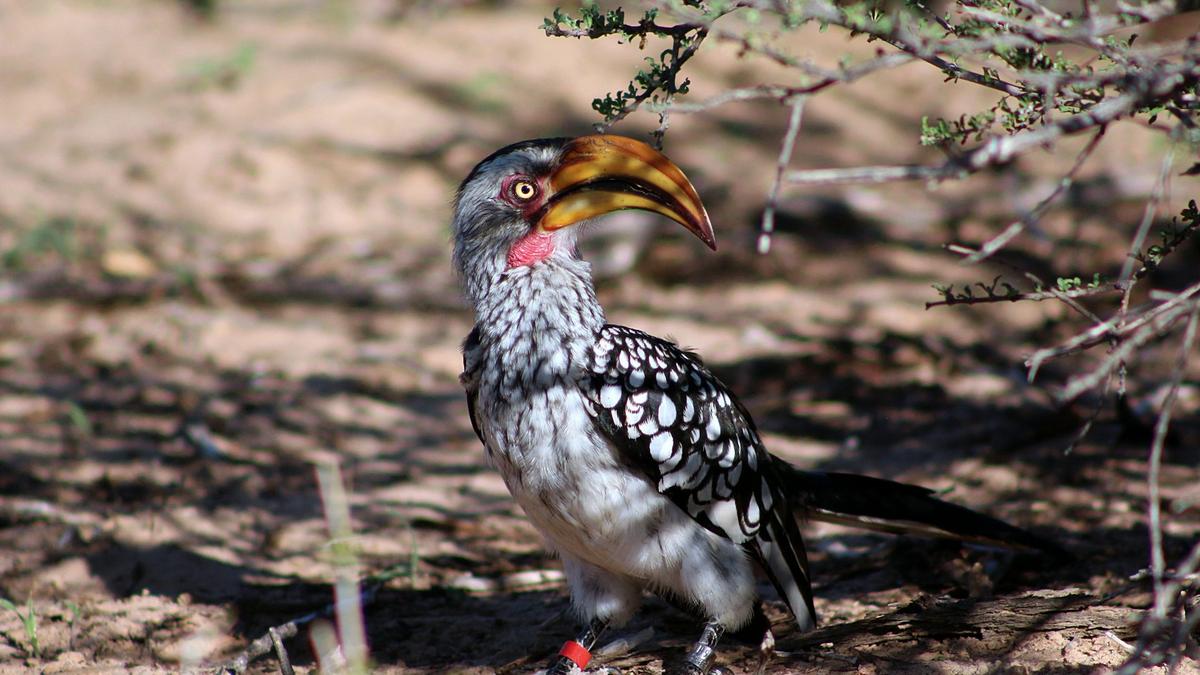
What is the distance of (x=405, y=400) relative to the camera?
18.8 feet

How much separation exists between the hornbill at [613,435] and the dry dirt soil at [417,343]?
0.81 feet

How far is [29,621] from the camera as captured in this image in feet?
10.8

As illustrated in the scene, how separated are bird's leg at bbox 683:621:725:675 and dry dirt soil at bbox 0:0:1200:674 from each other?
0.41ft

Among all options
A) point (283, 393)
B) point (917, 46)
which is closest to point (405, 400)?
point (283, 393)

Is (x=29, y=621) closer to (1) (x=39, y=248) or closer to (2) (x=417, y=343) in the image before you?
(2) (x=417, y=343)

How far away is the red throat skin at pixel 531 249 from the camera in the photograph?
10.7 ft

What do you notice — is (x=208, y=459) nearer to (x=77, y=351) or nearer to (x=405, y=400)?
(x=405, y=400)

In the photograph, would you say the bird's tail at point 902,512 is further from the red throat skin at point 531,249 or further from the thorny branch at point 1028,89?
the red throat skin at point 531,249

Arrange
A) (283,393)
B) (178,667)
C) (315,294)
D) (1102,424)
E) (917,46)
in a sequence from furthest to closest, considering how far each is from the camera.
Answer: (315,294)
(283,393)
(1102,424)
(178,667)
(917,46)

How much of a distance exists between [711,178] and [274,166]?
3227 mm

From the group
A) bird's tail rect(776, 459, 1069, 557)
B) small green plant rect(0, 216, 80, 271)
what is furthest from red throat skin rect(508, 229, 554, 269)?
small green plant rect(0, 216, 80, 271)

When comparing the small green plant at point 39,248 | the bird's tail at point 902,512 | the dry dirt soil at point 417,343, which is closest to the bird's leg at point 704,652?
the dry dirt soil at point 417,343

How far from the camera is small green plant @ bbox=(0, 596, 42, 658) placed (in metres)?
3.29

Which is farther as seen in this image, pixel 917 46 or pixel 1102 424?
pixel 1102 424
